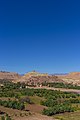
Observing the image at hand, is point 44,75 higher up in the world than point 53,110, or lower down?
higher up

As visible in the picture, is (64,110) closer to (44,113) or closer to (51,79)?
(44,113)

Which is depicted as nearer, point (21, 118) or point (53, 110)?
point (21, 118)

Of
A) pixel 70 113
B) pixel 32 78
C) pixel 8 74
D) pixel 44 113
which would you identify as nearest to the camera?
pixel 44 113

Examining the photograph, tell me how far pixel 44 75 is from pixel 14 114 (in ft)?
311

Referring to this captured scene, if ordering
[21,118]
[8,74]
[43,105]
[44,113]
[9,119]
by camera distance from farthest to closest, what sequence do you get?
[8,74]
[43,105]
[44,113]
[21,118]
[9,119]

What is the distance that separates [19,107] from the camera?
35.7m

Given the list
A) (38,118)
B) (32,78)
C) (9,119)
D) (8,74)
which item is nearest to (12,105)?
(38,118)

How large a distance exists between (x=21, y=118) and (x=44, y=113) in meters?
6.55

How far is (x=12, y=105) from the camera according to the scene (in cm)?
3669

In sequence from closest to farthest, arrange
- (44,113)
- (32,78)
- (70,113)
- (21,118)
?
1. (21,118)
2. (44,113)
3. (70,113)
4. (32,78)

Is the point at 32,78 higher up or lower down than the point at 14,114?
higher up

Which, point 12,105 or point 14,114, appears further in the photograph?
point 12,105

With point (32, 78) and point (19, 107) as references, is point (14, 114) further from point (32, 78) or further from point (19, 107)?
point (32, 78)

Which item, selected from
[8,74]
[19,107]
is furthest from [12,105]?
[8,74]
